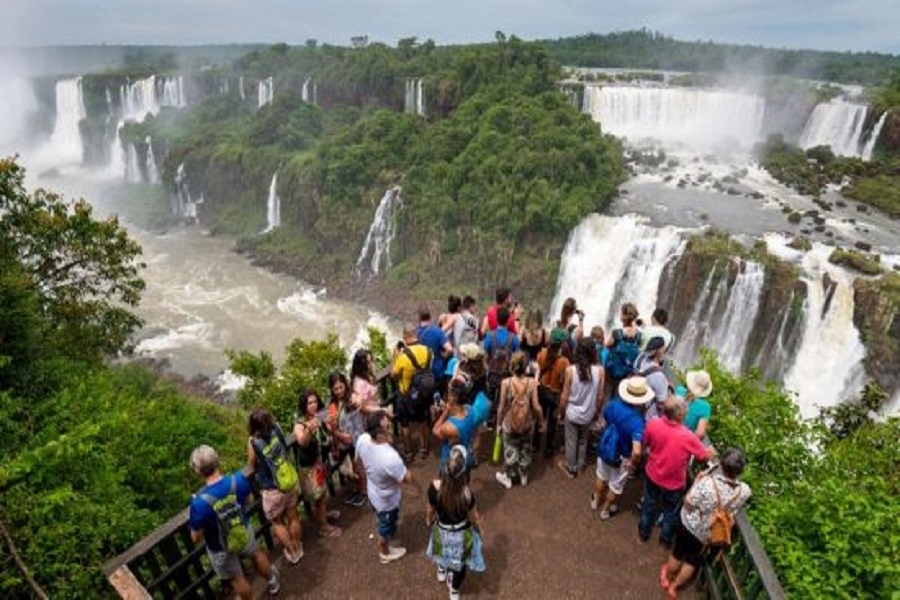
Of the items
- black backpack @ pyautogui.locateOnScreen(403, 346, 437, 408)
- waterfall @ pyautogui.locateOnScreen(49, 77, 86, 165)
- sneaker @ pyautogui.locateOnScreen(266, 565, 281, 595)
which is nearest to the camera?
sneaker @ pyautogui.locateOnScreen(266, 565, 281, 595)

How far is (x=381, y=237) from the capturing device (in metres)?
43.3

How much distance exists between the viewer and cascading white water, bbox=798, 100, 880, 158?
1503 inches

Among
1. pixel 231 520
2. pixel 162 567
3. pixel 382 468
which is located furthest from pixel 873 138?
pixel 162 567

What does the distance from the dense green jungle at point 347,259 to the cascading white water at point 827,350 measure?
3.82ft

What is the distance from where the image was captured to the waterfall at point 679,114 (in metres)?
46.5

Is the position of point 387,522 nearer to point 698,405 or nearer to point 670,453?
point 670,453

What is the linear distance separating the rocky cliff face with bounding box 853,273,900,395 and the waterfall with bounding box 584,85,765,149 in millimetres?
A: 28778

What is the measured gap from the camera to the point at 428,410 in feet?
24.9

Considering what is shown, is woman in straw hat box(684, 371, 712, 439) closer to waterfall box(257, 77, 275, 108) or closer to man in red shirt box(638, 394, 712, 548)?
man in red shirt box(638, 394, 712, 548)

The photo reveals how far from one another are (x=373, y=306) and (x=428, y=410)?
31.5 metres

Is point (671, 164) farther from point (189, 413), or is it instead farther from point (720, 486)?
point (720, 486)

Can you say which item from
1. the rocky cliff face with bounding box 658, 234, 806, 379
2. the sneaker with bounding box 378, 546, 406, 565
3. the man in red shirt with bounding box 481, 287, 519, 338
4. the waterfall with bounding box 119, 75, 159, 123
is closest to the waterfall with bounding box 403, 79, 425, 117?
the rocky cliff face with bounding box 658, 234, 806, 379

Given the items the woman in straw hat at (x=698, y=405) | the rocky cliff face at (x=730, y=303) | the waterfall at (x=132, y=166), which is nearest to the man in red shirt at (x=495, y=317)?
the woman in straw hat at (x=698, y=405)

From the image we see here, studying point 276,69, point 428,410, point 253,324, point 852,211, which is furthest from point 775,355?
point 276,69
